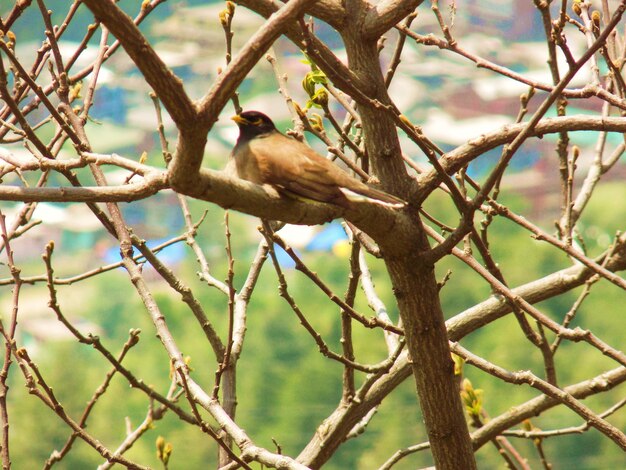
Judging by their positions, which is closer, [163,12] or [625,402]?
[625,402]

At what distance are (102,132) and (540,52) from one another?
7902 mm

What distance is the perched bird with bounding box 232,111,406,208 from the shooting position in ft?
6.25

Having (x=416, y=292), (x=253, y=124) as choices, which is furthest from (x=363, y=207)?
(x=253, y=124)

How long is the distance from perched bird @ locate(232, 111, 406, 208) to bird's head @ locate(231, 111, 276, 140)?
259 mm

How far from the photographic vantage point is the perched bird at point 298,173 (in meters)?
1.91

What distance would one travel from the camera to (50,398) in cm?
245

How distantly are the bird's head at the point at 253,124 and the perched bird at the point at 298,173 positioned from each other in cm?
26

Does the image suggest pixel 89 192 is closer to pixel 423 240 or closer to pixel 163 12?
pixel 423 240

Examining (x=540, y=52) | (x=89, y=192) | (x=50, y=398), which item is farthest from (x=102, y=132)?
(x=89, y=192)

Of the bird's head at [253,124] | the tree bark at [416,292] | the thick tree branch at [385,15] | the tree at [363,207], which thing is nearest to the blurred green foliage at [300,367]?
the tree at [363,207]

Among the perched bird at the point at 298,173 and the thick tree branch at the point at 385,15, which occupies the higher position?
the thick tree branch at the point at 385,15

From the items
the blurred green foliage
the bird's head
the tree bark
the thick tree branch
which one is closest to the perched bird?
the tree bark

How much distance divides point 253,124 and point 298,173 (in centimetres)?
77

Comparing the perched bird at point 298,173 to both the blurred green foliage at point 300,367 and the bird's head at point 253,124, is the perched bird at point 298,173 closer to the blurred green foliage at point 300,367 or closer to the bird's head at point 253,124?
the bird's head at point 253,124
